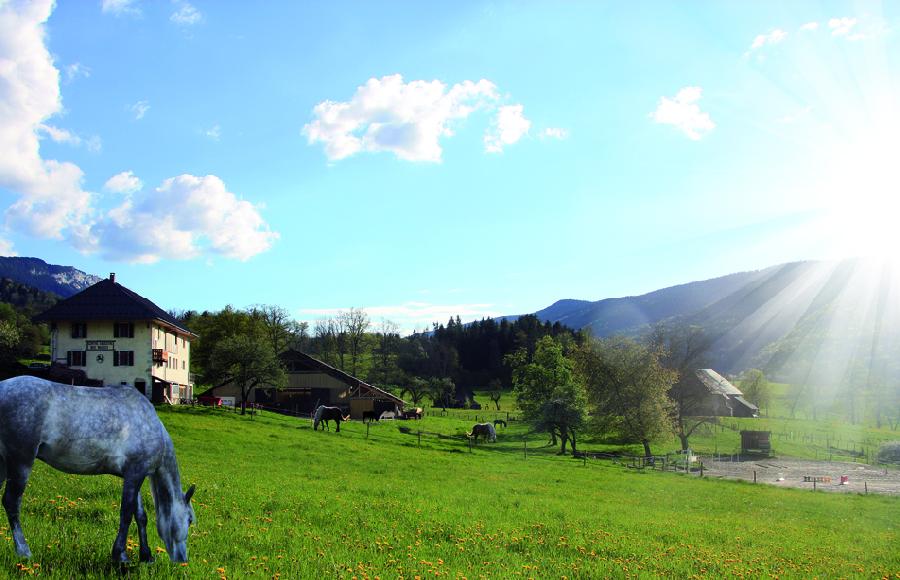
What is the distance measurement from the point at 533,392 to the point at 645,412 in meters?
17.6

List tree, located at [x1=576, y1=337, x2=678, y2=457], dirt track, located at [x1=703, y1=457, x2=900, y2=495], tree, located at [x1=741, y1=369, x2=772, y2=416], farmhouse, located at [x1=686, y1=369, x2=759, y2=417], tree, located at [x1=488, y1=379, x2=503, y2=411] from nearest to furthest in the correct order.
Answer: dirt track, located at [x1=703, y1=457, x2=900, y2=495], tree, located at [x1=576, y1=337, x2=678, y2=457], farmhouse, located at [x1=686, y1=369, x2=759, y2=417], tree, located at [x1=741, y1=369, x2=772, y2=416], tree, located at [x1=488, y1=379, x2=503, y2=411]

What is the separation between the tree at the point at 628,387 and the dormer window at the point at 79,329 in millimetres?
50816

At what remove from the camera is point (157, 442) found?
8.00m

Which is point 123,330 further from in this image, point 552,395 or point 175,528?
point 175,528

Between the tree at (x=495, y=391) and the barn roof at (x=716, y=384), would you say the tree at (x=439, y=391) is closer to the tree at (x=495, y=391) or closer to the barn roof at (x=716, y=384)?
the tree at (x=495, y=391)

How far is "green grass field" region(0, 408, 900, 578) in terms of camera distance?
29.8 feet

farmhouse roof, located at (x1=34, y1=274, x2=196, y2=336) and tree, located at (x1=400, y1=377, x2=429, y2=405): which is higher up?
farmhouse roof, located at (x1=34, y1=274, x2=196, y2=336)

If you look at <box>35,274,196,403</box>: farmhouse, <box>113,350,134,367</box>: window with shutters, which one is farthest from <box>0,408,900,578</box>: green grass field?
<box>113,350,134,367</box>: window with shutters

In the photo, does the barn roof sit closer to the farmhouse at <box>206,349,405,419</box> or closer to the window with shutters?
the farmhouse at <box>206,349,405,419</box>

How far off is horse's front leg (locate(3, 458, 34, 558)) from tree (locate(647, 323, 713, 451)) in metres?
66.3

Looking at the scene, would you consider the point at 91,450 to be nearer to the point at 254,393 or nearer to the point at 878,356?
Result: the point at 254,393

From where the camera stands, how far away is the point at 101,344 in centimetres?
5703

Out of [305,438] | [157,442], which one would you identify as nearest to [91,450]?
[157,442]

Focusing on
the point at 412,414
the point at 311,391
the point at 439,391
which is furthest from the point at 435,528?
the point at 439,391
